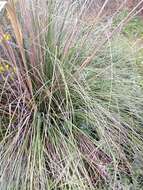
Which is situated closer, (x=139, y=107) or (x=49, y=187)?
(x=49, y=187)

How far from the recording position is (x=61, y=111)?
2092mm

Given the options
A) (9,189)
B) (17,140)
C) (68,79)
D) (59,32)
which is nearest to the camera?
(9,189)

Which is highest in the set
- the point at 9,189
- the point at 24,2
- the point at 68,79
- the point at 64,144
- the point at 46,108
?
the point at 24,2

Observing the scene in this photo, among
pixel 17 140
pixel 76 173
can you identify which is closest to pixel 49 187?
pixel 76 173

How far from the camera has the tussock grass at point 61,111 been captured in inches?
76.4

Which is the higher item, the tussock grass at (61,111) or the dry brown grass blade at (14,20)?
the dry brown grass blade at (14,20)

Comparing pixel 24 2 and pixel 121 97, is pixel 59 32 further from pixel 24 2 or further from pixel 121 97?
pixel 121 97

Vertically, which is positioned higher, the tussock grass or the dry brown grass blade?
the dry brown grass blade

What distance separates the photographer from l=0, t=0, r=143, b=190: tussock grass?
194 cm

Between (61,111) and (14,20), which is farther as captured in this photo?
(61,111)

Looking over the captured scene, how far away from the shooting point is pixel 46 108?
214 cm

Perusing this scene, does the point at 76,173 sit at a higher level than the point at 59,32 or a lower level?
lower

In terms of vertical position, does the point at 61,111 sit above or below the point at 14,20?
below

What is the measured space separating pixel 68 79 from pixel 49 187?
59cm
